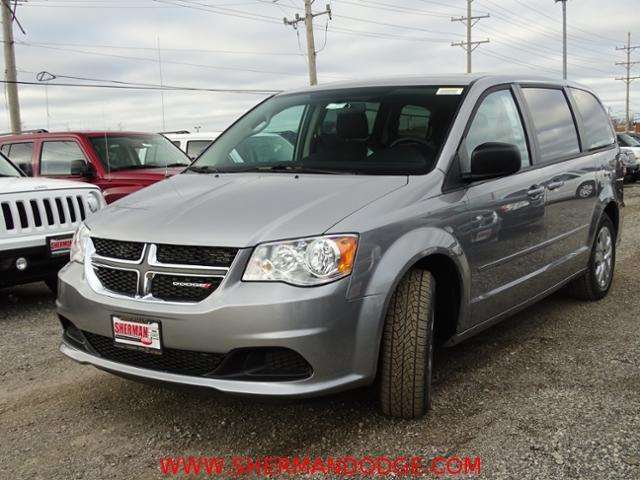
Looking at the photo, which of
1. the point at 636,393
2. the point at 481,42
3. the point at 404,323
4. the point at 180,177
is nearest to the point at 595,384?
the point at 636,393

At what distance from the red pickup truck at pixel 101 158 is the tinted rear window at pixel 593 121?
4217mm

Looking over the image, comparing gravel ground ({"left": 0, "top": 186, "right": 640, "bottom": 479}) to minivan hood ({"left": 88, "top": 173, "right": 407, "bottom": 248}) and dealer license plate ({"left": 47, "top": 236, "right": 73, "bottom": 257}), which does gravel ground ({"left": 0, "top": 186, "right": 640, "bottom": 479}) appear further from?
dealer license plate ({"left": 47, "top": 236, "right": 73, "bottom": 257})

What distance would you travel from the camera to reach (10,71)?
17.9 metres

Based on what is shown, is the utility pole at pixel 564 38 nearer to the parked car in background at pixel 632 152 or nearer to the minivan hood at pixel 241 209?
the parked car in background at pixel 632 152

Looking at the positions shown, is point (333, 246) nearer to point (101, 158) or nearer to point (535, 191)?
point (535, 191)

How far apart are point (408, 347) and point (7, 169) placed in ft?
16.7

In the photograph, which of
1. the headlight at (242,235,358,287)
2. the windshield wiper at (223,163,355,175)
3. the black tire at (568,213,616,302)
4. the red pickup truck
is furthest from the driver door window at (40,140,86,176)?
the headlight at (242,235,358,287)

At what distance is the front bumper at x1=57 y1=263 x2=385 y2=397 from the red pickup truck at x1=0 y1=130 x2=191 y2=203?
4.94m

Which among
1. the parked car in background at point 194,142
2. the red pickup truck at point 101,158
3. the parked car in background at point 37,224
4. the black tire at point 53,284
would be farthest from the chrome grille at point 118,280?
the parked car in background at point 194,142

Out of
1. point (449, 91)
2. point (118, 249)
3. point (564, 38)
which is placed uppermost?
point (564, 38)

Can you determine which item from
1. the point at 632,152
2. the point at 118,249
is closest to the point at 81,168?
the point at 118,249

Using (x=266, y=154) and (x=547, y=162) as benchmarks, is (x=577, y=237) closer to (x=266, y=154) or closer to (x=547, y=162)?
(x=547, y=162)

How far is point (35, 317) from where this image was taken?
18.9ft

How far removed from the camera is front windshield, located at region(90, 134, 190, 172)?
26.1ft
